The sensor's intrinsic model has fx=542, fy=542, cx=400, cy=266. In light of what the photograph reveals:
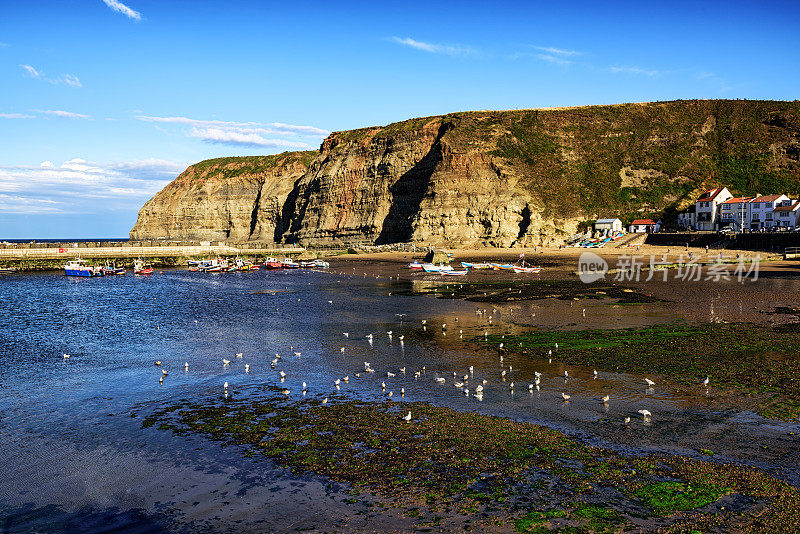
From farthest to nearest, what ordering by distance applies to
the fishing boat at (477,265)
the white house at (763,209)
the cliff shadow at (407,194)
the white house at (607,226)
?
the cliff shadow at (407,194) → the white house at (607,226) → the white house at (763,209) → the fishing boat at (477,265)

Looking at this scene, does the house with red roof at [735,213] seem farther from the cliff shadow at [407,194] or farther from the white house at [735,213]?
the cliff shadow at [407,194]

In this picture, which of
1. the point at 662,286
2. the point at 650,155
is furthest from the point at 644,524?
the point at 650,155

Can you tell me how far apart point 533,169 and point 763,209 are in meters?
42.4

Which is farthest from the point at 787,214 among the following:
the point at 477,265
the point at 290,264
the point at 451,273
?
the point at 290,264

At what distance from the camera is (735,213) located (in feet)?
318

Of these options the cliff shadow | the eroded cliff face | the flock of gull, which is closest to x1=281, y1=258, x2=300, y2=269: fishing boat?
the cliff shadow

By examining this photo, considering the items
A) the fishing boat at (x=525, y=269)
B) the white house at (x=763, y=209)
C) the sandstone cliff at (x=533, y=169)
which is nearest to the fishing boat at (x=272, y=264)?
the sandstone cliff at (x=533, y=169)

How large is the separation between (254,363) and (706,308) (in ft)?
96.7

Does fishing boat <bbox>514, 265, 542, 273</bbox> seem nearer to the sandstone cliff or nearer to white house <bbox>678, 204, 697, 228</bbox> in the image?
the sandstone cliff

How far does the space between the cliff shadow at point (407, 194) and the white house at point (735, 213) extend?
185ft

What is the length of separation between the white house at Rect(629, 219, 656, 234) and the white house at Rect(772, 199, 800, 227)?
18834 mm

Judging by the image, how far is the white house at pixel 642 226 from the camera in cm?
10138

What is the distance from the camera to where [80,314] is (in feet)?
145

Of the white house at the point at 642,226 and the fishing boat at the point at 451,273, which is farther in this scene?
the white house at the point at 642,226
